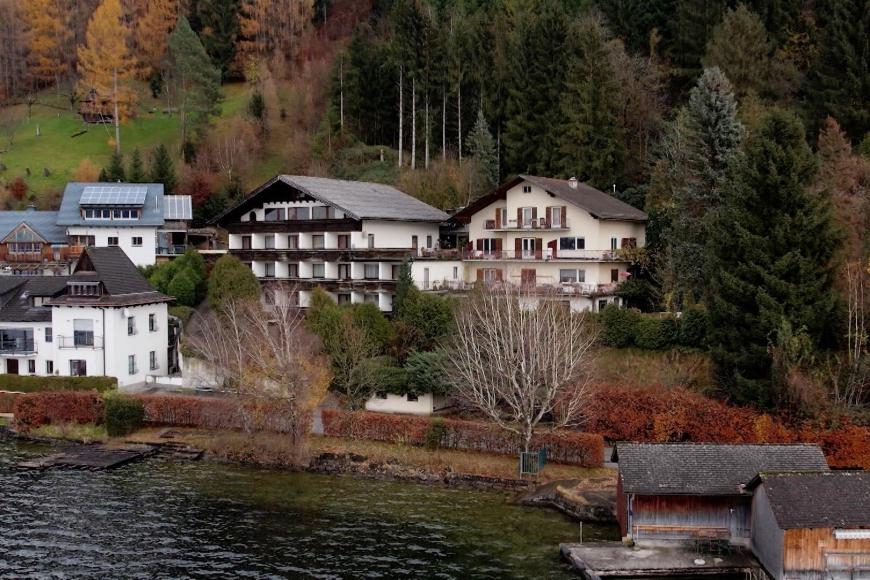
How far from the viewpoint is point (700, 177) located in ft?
155

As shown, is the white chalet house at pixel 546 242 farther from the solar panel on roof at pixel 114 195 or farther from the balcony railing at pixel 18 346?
the solar panel on roof at pixel 114 195

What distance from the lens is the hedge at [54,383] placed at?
147 feet

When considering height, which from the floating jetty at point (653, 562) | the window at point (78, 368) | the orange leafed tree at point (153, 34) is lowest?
the floating jetty at point (653, 562)

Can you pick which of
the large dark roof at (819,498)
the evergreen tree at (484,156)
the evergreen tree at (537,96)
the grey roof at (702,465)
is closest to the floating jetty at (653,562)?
the grey roof at (702,465)

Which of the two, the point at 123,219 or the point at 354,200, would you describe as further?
the point at 123,219

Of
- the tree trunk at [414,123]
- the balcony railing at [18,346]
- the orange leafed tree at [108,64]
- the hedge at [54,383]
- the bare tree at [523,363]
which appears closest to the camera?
the bare tree at [523,363]

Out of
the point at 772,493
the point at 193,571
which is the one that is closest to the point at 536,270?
the point at 772,493

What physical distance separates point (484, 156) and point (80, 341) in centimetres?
3258

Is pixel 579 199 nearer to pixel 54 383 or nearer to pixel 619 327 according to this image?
pixel 619 327

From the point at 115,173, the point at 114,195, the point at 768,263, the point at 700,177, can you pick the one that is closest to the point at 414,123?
the point at 114,195

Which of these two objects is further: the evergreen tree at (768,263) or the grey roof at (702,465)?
the evergreen tree at (768,263)

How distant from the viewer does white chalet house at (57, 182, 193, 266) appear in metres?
65.0

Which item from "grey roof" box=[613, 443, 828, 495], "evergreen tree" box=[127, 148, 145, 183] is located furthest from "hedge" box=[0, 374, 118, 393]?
"evergreen tree" box=[127, 148, 145, 183]

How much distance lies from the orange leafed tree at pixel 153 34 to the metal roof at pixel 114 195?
38788 mm
